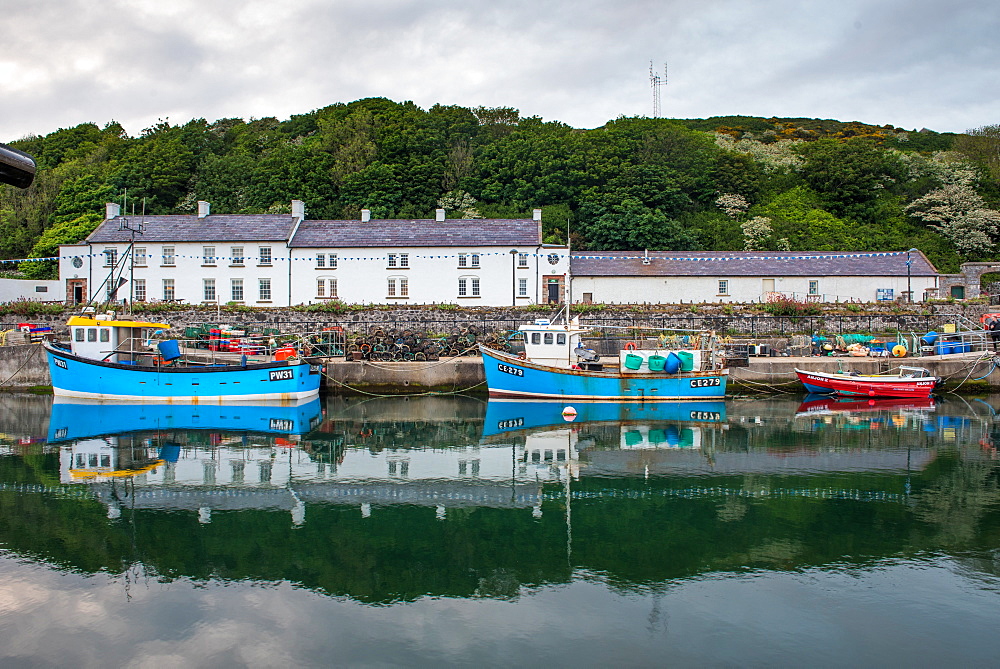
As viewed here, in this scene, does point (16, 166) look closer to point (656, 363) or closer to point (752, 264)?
point (656, 363)

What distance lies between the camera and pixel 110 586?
29.2 feet

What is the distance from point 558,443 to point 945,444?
9.54m

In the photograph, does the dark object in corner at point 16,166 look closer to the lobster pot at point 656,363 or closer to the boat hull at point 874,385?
the lobster pot at point 656,363

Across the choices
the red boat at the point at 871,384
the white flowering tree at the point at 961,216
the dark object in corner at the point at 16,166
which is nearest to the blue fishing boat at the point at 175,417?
the dark object in corner at the point at 16,166

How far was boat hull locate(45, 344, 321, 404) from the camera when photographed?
23844 mm

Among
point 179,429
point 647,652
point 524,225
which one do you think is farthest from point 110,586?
point 524,225

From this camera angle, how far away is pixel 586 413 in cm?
2291

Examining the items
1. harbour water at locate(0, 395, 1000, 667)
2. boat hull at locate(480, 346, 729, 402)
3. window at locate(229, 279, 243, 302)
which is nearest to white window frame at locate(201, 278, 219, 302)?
window at locate(229, 279, 243, 302)

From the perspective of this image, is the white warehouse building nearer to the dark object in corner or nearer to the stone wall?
the stone wall

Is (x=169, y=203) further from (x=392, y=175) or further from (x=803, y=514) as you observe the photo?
(x=803, y=514)

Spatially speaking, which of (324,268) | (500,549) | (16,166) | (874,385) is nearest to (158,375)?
(324,268)

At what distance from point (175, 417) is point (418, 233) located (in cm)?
1828

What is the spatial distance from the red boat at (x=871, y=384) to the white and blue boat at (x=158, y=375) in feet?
59.5

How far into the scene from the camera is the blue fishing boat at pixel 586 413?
21138mm
